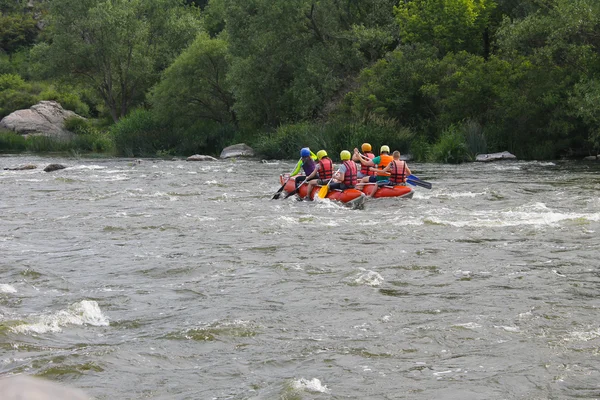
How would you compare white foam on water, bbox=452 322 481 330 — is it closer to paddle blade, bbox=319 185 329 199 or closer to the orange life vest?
paddle blade, bbox=319 185 329 199

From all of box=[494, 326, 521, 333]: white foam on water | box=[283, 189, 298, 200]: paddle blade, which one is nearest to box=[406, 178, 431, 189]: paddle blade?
box=[283, 189, 298, 200]: paddle blade

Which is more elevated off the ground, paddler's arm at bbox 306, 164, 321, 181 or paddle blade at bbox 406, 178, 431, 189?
paddler's arm at bbox 306, 164, 321, 181

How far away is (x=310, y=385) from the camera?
623cm

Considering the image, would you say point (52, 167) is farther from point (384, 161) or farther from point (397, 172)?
point (397, 172)

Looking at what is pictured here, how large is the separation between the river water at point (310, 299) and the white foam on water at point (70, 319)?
0.08 feet

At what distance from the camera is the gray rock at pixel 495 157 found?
94.0 feet

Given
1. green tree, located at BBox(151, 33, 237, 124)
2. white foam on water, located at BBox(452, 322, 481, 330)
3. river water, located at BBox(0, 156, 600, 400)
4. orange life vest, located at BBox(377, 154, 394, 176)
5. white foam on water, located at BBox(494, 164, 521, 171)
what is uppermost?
green tree, located at BBox(151, 33, 237, 124)

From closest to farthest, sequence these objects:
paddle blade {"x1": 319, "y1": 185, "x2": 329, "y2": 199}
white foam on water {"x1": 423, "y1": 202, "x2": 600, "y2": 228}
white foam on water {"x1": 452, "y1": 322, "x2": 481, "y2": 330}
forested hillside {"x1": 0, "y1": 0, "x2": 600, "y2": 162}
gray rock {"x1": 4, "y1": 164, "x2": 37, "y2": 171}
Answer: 1. white foam on water {"x1": 452, "y1": 322, "x2": 481, "y2": 330}
2. white foam on water {"x1": 423, "y1": 202, "x2": 600, "y2": 228}
3. paddle blade {"x1": 319, "y1": 185, "x2": 329, "y2": 199}
4. forested hillside {"x1": 0, "y1": 0, "x2": 600, "y2": 162}
5. gray rock {"x1": 4, "y1": 164, "x2": 37, "y2": 171}

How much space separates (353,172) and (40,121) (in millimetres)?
34888

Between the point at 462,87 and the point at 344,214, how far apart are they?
16.3 m

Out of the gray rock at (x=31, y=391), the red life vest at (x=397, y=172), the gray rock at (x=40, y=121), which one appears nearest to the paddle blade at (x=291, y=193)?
the red life vest at (x=397, y=172)

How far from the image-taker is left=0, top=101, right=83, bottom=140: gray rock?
47.2 metres

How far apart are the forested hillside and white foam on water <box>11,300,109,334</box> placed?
20510 millimetres

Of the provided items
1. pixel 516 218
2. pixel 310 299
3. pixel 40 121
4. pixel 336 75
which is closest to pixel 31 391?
pixel 310 299
